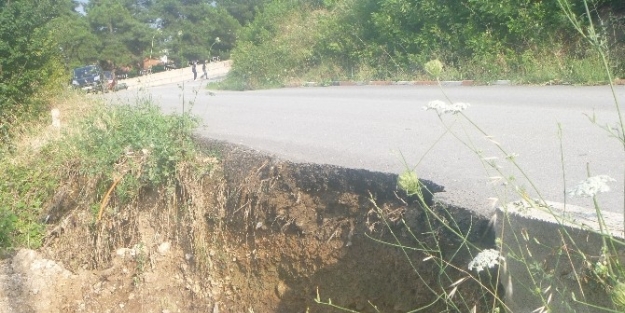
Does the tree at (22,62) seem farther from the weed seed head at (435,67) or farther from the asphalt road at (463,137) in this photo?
the weed seed head at (435,67)

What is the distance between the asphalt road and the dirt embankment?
334 mm

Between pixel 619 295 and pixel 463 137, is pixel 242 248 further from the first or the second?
pixel 619 295

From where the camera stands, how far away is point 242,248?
5.34 metres

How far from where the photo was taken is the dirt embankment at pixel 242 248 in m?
4.10

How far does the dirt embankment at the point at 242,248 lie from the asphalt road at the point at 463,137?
33 centimetres

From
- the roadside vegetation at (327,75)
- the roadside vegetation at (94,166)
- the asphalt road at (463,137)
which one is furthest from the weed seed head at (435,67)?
the roadside vegetation at (94,166)

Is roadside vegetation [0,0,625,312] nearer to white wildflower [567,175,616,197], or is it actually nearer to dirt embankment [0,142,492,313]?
white wildflower [567,175,616,197]

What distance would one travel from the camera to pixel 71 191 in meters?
6.75

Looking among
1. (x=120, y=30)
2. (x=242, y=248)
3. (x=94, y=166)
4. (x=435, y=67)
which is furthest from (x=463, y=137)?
(x=120, y=30)

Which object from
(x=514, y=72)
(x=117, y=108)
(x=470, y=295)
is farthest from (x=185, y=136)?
(x=514, y=72)

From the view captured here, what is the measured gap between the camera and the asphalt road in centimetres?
418

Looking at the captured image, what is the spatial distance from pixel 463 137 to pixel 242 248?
7.96ft

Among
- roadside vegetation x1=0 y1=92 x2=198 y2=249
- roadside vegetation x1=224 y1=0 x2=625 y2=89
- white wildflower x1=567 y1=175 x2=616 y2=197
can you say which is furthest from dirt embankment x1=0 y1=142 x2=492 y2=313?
roadside vegetation x1=224 y1=0 x2=625 y2=89

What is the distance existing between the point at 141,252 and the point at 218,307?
1021mm
